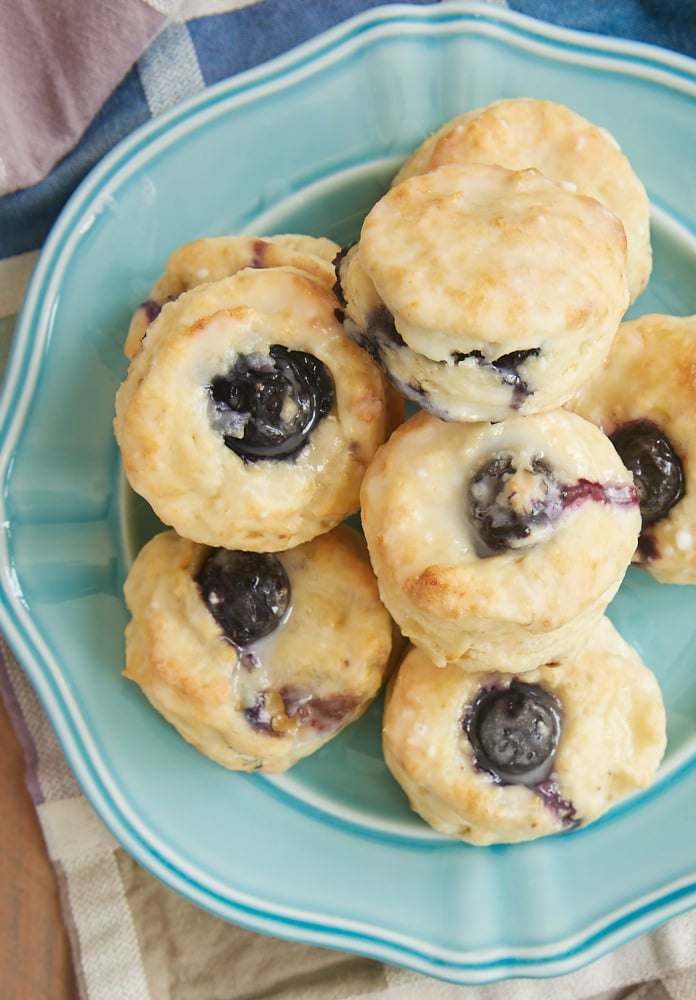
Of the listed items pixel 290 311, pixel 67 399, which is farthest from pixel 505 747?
pixel 67 399

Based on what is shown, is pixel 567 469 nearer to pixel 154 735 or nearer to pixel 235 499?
pixel 235 499

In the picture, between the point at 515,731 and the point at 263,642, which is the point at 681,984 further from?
the point at 263,642

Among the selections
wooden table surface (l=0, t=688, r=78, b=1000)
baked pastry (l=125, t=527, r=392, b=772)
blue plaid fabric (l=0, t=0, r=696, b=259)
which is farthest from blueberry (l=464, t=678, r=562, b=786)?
blue plaid fabric (l=0, t=0, r=696, b=259)

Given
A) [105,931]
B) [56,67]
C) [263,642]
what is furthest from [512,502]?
[105,931]

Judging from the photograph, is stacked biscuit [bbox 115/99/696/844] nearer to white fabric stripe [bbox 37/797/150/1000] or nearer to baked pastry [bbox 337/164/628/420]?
baked pastry [bbox 337/164/628/420]

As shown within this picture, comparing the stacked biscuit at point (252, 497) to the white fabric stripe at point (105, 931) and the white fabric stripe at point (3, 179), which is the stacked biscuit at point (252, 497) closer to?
the white fabric stripe at point (3, 179)

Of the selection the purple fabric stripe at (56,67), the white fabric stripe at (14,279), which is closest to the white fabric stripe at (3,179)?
the purple fabric stripe at (56,67)
